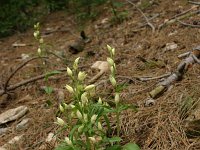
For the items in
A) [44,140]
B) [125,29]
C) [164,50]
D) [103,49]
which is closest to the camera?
[44,140]

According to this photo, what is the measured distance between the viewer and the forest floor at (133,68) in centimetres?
278

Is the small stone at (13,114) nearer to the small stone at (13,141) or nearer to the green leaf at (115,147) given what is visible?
the small stone at (13,141)

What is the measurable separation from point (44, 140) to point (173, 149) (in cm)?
116

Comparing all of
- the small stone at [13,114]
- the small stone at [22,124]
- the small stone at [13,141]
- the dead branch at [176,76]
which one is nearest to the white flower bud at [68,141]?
the dead branch at [176,76]

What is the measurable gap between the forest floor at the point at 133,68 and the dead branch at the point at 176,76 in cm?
5

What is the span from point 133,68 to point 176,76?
0.80 m

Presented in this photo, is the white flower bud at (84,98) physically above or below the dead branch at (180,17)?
above

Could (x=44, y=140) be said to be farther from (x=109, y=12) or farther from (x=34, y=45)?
(x=109, y=12)

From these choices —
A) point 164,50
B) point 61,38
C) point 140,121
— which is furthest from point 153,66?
point 61,38

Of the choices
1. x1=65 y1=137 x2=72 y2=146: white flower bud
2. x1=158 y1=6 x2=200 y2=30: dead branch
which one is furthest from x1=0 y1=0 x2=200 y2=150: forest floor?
x1=65 y1=137 x2=72 y2=146: white flower bud

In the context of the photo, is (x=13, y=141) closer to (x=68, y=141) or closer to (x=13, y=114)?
(x=13, y=114)

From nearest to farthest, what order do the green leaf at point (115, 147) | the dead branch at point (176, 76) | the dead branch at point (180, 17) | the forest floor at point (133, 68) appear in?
the green leaf at point (115, 147) → the forest floor at point (133, 68) → the dead branch at point (176, 76) → the dead branch at point (180, 17)

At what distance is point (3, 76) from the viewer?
516cm

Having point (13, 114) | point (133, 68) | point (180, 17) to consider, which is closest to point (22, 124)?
point (13, 114)
